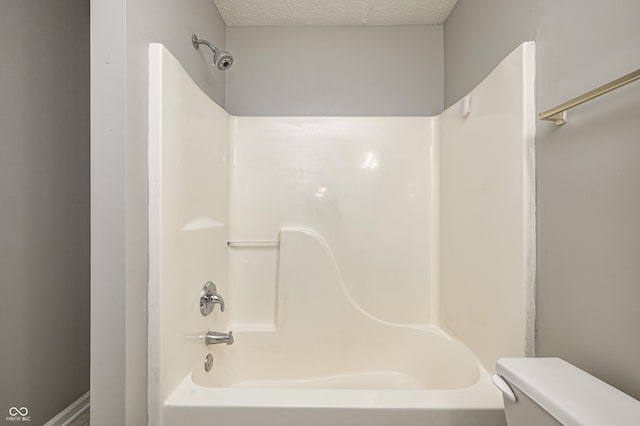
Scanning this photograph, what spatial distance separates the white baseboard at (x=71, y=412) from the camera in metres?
1.86

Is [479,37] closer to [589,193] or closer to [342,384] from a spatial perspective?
[589,193]

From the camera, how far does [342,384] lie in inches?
77.3

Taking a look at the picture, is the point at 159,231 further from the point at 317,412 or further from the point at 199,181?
the point at 317,412

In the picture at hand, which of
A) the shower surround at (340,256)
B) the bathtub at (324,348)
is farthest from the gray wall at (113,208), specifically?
the bathtub at (324,348)

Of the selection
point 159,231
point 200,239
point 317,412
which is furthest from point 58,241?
point 317,412

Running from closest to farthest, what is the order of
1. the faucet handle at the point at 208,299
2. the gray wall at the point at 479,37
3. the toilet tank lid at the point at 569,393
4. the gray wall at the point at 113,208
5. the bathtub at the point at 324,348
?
the toilet tank lid at the point at 569,393, the gray wall at the point at 113,208, the gray wall at the point at 479,37, the faucet handle at the point at 208,299, the bathtub at the point at 324,348

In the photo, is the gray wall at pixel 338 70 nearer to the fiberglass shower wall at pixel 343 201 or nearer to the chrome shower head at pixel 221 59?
the fiberglass shower wall at pixel 343 201

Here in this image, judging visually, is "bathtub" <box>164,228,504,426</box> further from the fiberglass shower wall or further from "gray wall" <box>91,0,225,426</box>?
"gray wall" <box>91,0,225,426</box>

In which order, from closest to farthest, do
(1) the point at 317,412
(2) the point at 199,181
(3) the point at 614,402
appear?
(3) the point at 614,402 < (1) the point at 317,412 < (2) the point at 199,181

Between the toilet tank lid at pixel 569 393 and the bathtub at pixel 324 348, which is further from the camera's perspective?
the bathtub at pixel 324 348

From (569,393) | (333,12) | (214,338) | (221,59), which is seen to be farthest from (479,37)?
(214,338)

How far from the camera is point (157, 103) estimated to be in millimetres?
1193

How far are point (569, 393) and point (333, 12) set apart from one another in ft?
6.89

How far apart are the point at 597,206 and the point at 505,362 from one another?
0.47 m
